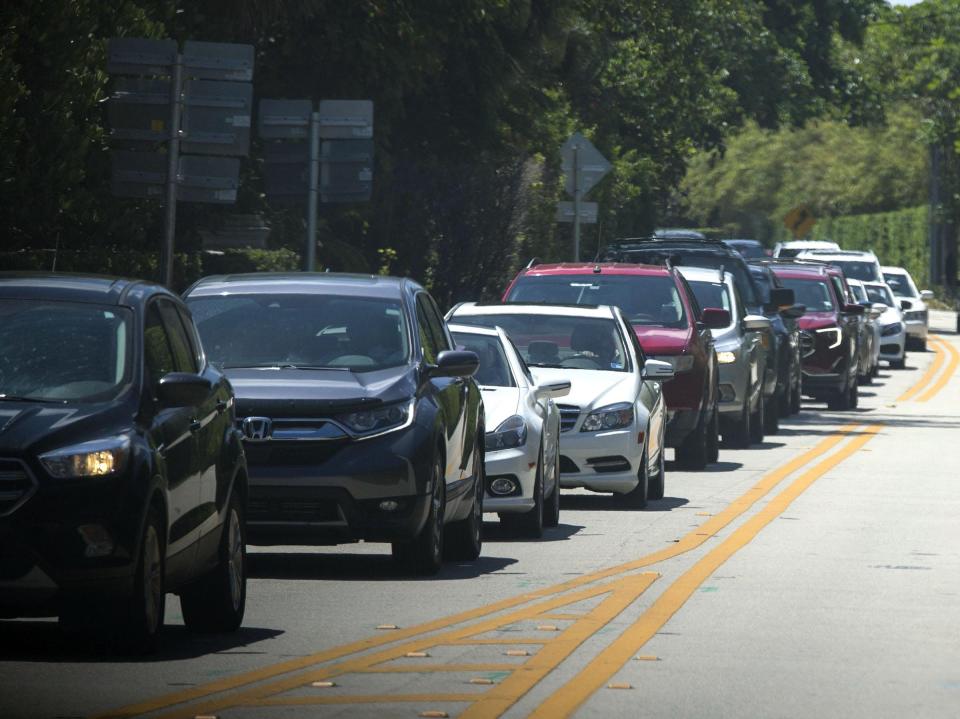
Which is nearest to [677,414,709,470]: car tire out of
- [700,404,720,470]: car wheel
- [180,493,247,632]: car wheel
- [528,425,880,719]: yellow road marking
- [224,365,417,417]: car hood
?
[700,404,720,470]: car wheel

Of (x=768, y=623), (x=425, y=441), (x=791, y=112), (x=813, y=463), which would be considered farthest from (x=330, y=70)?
(x=791, y=112)

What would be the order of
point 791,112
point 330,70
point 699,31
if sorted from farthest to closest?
point 791,112 < point 699,31 < point 330,70

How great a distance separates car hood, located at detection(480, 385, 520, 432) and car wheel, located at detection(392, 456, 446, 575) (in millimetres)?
2373

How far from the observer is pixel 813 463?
23359 millimetres

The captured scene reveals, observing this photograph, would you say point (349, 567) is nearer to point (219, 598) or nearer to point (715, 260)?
point (219, 598)

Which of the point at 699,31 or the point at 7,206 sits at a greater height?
the point at 699,31

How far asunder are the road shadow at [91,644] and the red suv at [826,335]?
73.3 ft

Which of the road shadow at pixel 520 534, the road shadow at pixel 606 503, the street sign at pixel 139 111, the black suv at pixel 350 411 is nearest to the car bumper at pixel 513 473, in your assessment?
the road shadow at pixel 520 534

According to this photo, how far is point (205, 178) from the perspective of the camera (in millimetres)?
19312

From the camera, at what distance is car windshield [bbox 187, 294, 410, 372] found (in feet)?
44.4

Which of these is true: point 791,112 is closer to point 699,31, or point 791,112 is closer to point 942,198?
point 699,31

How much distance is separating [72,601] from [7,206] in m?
11.9

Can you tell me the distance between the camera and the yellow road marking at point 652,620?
28.9ft

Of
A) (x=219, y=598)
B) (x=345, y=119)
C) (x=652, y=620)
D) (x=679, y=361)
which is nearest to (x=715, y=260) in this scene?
(x=679, y=361)
